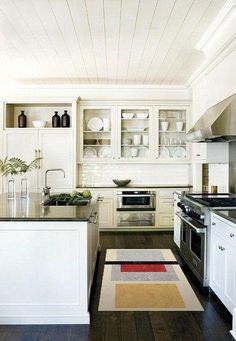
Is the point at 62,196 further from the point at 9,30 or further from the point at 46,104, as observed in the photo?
the point at 46,104

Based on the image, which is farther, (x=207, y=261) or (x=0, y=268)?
(x=207, y=261)

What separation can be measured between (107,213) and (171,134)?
6.33 ft

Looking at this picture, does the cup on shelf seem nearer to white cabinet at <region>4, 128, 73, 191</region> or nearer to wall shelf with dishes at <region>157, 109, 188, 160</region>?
wall shelf with dishes at <region>157, 109, 188, 160</region>

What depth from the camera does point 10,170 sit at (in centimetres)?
369

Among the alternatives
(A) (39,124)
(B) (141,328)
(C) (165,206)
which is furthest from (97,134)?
(B) (141,328)

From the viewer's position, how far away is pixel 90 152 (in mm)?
6281

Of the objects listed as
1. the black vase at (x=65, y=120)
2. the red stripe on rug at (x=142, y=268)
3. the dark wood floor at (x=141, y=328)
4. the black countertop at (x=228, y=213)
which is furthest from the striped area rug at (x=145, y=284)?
the black vase at (x=65, y=120)

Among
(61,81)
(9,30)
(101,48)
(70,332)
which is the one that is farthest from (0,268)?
(61,81)

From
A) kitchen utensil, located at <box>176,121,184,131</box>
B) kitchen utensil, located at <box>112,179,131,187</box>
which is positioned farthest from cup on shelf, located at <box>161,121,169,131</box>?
kitchen utensil, located at <box>112,179,131,187</box>

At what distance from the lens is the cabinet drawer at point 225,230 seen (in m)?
2.58

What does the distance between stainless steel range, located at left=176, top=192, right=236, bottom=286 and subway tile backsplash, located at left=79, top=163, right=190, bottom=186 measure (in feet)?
7.69

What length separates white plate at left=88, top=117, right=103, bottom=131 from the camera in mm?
6266

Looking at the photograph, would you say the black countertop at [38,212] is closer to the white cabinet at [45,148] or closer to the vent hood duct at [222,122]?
the vent hood duct at [222,122]

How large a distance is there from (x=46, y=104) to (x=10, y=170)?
2893mm
